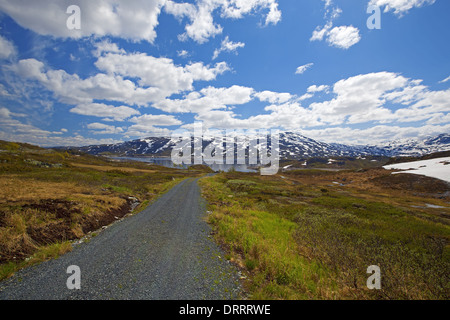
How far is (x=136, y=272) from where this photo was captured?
746 centimetres

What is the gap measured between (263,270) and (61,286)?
25.4 ft

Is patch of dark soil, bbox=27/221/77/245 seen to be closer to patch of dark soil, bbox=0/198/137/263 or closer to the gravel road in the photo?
patch of dark soil, bbox=0/198/137/263

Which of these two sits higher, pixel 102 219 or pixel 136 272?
pixel 136 272

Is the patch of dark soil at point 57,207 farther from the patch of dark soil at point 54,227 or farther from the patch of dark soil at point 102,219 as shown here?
the patch of dark soil at point 102,219

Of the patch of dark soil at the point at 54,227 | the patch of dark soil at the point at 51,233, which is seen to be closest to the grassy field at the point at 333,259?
the patch of dark soil at the point at 54,227

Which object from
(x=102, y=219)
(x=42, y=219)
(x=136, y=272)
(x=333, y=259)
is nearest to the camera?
(x=136, y=272)

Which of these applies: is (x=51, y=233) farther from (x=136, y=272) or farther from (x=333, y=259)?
(x=333, y=259)

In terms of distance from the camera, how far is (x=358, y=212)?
2291cm

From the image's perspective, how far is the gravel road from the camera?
6148mm

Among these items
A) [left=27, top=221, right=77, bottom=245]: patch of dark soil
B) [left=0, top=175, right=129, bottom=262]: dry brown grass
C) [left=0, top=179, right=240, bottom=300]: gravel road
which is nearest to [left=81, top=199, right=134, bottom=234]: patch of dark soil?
[left=0, top=175, right=129, bottom=262]: dry brown grass

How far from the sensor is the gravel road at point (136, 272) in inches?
242

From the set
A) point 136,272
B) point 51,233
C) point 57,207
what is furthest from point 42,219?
point 136,272
